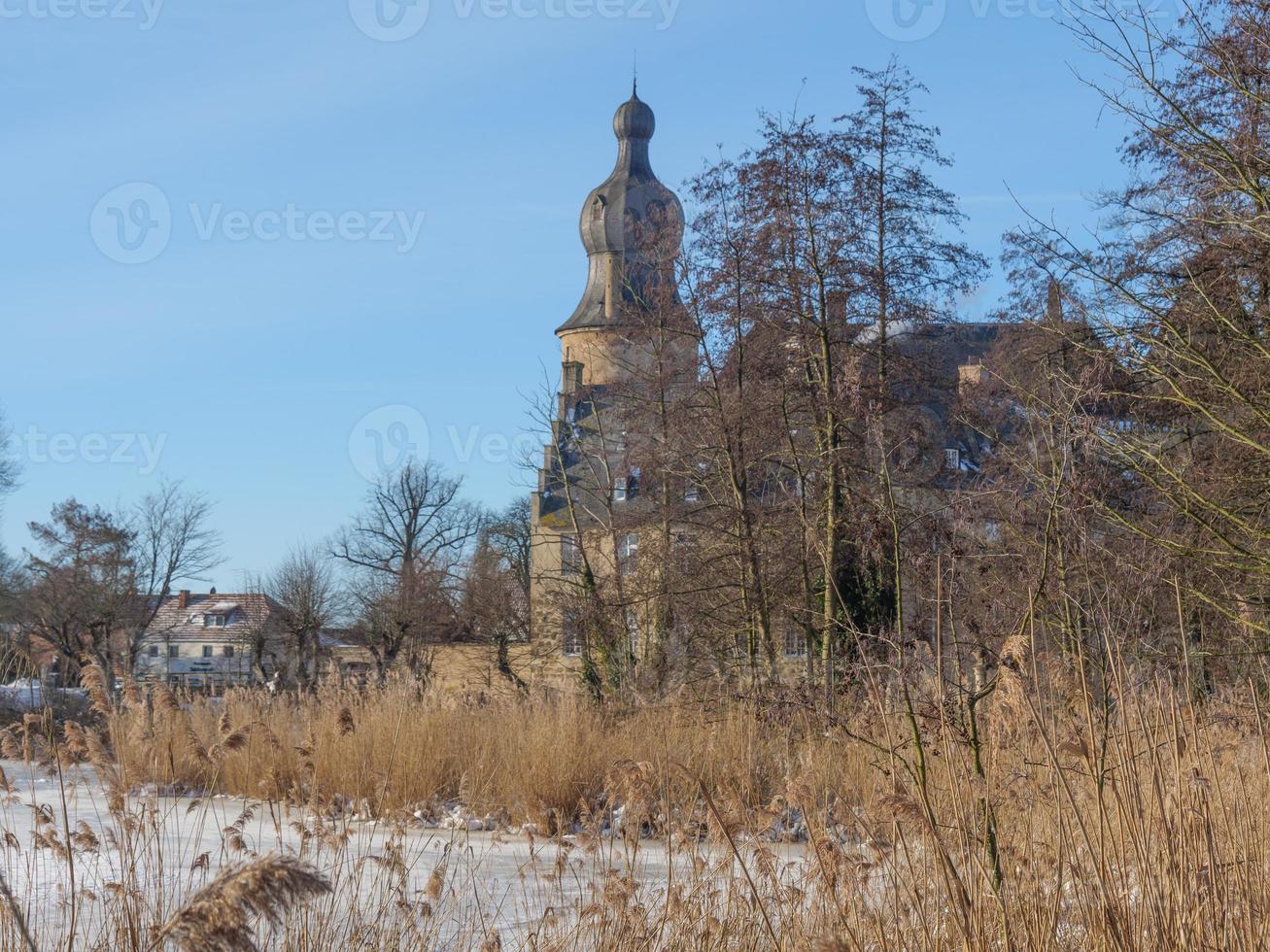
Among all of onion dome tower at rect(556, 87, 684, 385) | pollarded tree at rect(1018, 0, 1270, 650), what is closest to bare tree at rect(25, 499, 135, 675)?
onion dome tower at rect(556, 87, 684, 385)

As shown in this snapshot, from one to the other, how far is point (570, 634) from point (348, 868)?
16929 millimetres

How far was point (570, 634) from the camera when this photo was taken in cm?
2262

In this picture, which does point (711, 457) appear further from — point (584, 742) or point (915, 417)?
point (584, 742)

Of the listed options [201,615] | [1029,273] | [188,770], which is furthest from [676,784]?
[201,615]

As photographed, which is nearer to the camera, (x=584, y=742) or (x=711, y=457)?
(x=584, y=742)

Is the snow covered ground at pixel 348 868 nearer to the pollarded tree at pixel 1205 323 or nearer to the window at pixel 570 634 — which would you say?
the pollarded tree at pixel 1205 323

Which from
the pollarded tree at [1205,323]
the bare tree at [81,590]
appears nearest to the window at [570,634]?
the pollarded tree at [1205,323]

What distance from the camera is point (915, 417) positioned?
19.5 meters

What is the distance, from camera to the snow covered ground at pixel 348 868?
4832 millimetres

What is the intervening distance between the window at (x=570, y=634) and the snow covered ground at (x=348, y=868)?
37.1 ft

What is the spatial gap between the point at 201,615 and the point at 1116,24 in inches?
3285

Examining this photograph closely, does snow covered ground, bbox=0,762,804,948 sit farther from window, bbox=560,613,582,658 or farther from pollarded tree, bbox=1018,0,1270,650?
window, bbox=560,613,582,658

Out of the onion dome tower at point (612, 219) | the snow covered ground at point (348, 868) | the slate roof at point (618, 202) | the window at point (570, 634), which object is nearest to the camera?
the snow covered ground at point (348, 868)

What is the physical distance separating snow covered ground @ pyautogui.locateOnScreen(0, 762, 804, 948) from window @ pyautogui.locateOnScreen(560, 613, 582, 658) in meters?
11.3
